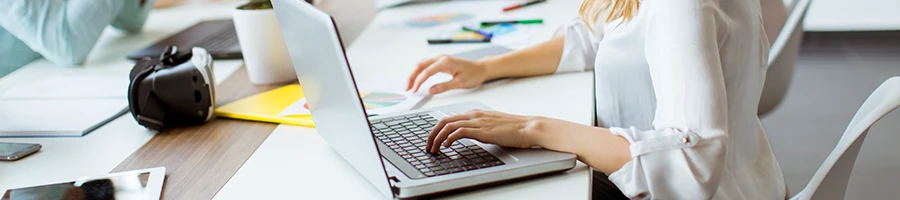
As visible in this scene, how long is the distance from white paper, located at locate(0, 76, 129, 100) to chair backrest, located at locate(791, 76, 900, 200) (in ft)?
3.41

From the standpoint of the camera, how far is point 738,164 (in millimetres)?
1100

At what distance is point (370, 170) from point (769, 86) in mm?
1103

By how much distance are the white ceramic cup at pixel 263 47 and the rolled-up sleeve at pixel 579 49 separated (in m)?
0.47

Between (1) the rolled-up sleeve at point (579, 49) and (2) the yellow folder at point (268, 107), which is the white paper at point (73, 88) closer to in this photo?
(2) the yellow folder at point (268, 107)

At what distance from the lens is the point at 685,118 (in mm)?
900

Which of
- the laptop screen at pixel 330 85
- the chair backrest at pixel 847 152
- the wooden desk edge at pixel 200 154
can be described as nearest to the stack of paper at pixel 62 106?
the wooden desk edge at pixel 200 154

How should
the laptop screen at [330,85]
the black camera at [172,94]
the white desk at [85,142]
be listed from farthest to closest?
the black camera at [172,94]
the white desk at [85,142]
the laptop screen at [330,85]

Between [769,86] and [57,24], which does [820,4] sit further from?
[57,24]

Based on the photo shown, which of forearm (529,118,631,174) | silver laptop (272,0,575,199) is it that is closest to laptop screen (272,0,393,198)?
silver laptop (272,0,575,199)

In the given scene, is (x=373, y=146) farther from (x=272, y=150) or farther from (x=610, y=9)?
(x=610, y=9)

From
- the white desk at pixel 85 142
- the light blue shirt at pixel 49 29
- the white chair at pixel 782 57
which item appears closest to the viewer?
the white desk at pixel 85 142

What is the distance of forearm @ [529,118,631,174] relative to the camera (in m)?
0.94

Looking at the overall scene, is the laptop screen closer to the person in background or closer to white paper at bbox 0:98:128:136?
white paper at bbox 0:98:128:136

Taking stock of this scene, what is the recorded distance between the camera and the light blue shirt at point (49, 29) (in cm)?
146
